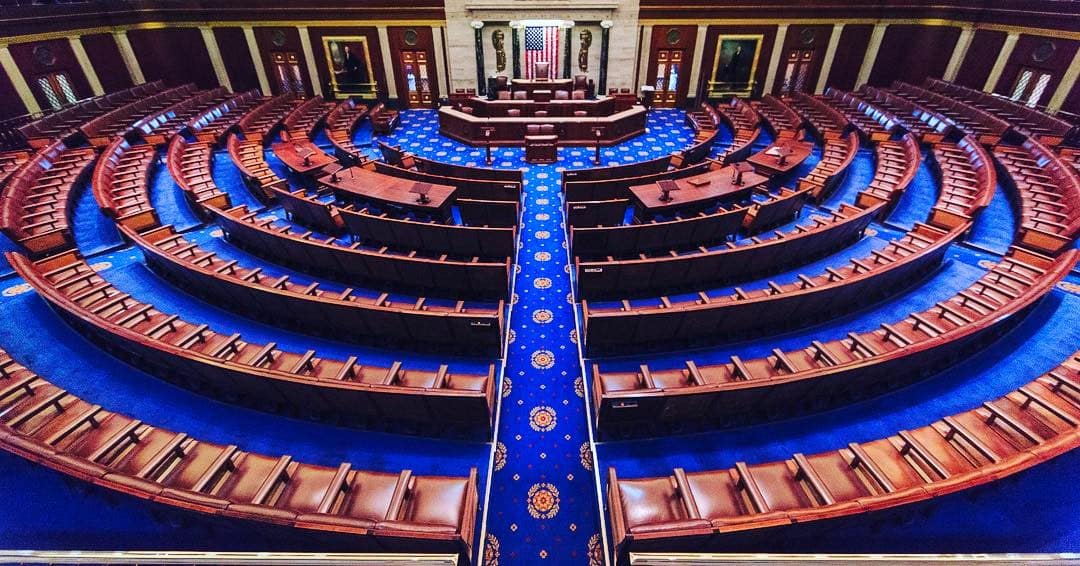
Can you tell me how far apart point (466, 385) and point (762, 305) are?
3163mm

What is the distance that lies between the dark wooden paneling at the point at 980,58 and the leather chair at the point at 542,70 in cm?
1357

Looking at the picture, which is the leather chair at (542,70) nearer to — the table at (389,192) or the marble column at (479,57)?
the marble column at (479,57)

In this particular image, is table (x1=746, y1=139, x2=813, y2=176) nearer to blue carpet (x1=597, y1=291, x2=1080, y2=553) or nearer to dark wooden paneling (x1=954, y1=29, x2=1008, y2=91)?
blue carpet (x1=597, y1=291, x2=1080, y2=553)

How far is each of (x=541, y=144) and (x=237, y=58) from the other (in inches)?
512

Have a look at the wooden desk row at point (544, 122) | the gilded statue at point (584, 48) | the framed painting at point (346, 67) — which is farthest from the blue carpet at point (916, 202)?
the framed painting at point (346, 67)

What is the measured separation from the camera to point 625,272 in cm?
506

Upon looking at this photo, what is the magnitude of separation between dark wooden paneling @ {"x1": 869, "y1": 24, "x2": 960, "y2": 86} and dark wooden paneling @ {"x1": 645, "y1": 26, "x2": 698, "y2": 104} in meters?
6.67

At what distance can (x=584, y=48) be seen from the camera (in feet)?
51.0

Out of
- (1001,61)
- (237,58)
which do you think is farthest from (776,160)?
(237,58)

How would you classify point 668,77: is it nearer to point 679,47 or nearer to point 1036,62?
point 679,47

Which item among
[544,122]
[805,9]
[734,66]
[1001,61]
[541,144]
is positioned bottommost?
[541,144]

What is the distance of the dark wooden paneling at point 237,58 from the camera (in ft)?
48.6

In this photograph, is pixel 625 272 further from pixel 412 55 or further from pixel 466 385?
pixel 412 55

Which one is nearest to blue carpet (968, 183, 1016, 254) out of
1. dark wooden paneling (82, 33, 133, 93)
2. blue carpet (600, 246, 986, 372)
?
blue carpet (600, 246, 986, 372)
